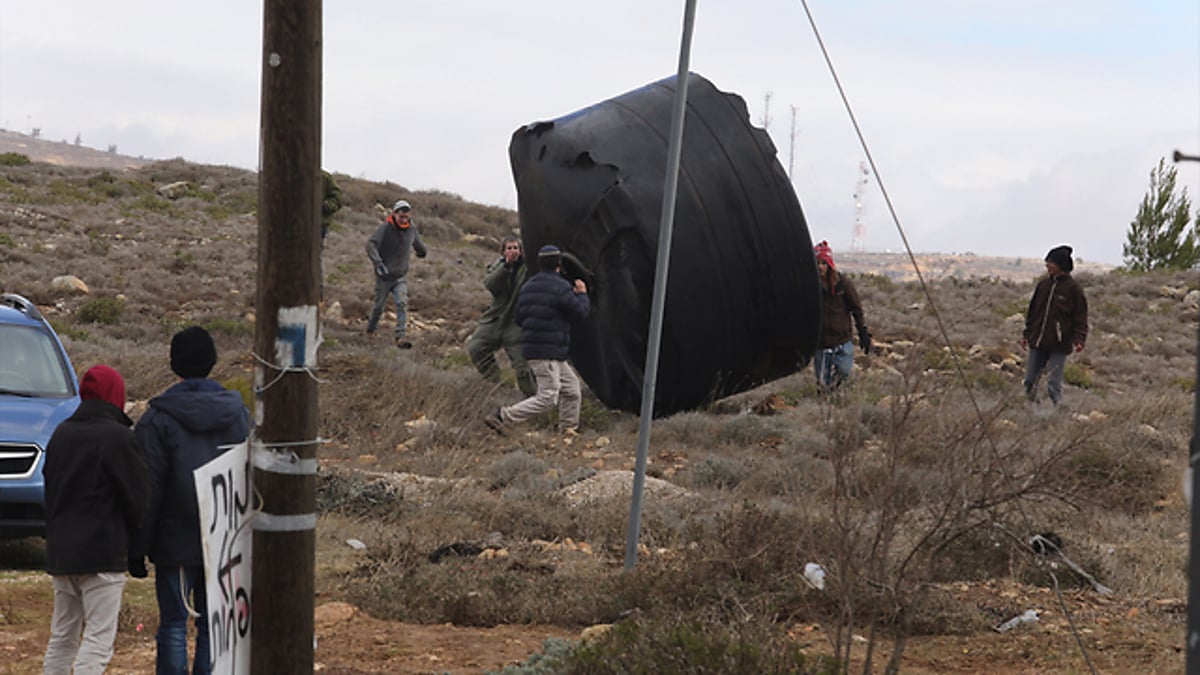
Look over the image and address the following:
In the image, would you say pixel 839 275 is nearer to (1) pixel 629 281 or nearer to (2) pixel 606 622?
(1) pixel 629 281

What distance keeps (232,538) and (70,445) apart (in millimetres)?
1269

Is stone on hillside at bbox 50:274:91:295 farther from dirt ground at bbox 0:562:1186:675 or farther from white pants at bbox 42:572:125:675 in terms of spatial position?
white pants at bbox 42:572:125:675

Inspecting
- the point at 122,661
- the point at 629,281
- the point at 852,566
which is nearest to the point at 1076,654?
the point at 852,566

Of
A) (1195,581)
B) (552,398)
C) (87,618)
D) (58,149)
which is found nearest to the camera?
(1195,581)

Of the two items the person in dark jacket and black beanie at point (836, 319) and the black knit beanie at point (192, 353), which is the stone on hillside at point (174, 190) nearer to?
the person in dark jacket and black beanie at point (836, 319)

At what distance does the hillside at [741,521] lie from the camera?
5082mm

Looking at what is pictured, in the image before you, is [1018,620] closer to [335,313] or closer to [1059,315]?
[1059,315]

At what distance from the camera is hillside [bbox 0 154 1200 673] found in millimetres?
5082

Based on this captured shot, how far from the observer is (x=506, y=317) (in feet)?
43.1

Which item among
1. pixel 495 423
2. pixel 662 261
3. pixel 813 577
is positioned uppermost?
pixel 662 261

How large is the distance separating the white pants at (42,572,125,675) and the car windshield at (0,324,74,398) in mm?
3772

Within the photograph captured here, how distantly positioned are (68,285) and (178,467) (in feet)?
59.8

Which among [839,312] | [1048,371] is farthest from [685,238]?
[1048,371]

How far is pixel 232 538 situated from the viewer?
13.0 ft
